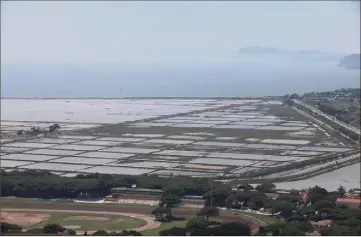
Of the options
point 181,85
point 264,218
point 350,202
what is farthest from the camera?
point 181,85

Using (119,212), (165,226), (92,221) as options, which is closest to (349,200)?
(165,226)

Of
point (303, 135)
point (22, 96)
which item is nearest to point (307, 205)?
point (303, 135)

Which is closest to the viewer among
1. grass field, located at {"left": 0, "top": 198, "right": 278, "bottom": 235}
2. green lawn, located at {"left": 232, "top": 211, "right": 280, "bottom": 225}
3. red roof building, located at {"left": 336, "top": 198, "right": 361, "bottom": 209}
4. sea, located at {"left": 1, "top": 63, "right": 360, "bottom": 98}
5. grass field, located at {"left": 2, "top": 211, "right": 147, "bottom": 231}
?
grass field, located at {"left": 2, "top": 211, "right": 147, "bottom": 231}

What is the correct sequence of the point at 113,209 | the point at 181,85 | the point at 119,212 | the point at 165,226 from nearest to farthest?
the point at 165,226, the point at 119,212, the point at 113,209, the point at 181,85

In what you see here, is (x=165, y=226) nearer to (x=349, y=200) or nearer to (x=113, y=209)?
(x=113, y=209)

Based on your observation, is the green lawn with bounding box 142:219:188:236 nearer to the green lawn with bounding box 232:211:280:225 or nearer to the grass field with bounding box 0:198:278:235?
the grass field with bounding box 0:198:278:235

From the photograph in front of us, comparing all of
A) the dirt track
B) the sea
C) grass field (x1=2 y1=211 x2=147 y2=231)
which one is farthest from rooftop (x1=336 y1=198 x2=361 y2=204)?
the sea

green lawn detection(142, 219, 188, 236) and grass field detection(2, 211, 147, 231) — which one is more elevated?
grass field detection(2, 211, 147, 231)

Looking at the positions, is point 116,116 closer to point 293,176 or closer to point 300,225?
point 293,176

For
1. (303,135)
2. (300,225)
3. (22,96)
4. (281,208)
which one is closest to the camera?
(300,225)
